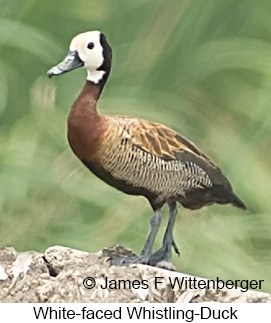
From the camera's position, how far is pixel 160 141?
1.13 meters

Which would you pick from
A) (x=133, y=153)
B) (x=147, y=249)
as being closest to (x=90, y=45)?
(x=133, y=153)

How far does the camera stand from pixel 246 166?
1.25m

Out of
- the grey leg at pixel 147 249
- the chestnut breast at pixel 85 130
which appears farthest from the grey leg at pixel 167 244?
the chestnut breast at pixel 85 130

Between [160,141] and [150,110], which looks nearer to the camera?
[160,141]

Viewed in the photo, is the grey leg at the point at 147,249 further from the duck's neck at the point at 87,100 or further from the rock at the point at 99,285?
the duck's neck at the point at 87,100

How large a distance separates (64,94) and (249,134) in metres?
0.23

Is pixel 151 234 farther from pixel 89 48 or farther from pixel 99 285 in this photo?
pixel 89 48

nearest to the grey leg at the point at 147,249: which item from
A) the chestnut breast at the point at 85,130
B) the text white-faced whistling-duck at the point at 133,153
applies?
the text white-faced whistling-duck at the point at 133,153

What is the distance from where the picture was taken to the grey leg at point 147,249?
1.15 m

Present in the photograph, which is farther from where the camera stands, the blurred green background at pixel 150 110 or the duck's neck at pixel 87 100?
the blurred green background at pixel 150 110

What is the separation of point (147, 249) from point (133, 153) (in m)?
0.12

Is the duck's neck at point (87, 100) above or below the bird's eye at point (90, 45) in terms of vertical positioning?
below

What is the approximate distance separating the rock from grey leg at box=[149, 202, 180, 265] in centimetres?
2
